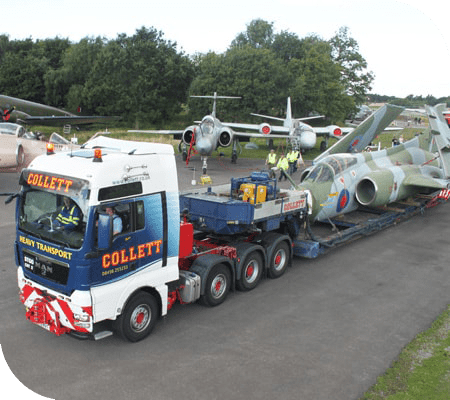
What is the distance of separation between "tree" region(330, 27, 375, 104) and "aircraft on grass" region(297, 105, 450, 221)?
4389 centimetres

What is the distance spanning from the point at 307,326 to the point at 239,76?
125ft

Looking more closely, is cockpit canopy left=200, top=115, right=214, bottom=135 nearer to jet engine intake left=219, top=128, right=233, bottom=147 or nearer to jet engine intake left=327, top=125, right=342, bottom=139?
jet engine intake left=219, top=128, right=233, bottom=147

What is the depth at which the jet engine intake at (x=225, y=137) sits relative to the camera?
2898 cm

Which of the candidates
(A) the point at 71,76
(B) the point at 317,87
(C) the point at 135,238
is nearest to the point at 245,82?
(B) the point at 317,87

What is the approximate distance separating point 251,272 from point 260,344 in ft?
7.94

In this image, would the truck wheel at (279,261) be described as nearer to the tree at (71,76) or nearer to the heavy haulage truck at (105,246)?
the heavy haulage truck at (105,246)

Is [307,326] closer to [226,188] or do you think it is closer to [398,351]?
[398,351]

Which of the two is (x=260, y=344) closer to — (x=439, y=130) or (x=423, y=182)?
(x=423, y=182)

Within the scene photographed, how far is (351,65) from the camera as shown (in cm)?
6144

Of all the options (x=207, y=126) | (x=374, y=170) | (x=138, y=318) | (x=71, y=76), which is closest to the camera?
(x=138, y=318)

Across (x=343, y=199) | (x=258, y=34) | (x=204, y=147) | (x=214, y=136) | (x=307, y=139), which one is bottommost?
(x=343, y=199)

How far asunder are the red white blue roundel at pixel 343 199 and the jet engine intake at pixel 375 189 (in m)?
0.53

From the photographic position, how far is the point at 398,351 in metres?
7.33

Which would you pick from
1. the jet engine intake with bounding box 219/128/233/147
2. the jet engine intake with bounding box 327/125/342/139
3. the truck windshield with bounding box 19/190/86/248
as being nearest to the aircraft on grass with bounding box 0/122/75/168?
the truck windshield with bounding box 19/190/86/248
